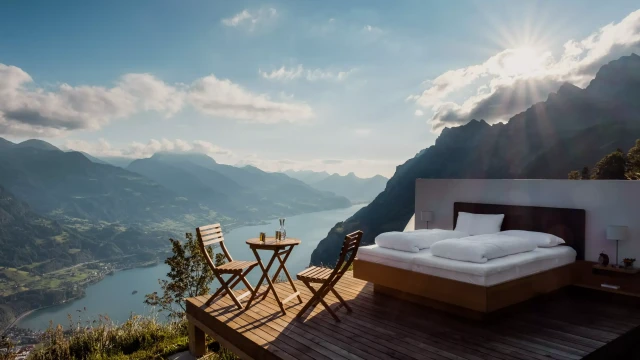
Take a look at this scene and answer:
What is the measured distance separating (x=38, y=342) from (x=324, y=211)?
49.8m

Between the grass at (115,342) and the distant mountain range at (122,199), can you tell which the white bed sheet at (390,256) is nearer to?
the grass at (115,342)

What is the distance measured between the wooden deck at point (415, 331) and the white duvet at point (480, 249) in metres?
0.54

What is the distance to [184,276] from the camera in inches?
266

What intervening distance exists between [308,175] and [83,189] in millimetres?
34346

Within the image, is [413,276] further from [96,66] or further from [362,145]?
[362,145]

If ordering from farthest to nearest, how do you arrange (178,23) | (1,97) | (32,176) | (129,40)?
(32,176) < (1,97) < (129,40) < (178,23)

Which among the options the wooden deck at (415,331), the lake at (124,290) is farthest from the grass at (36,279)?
the wooden deck at (415,331)

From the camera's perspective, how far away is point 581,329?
11.3 feet

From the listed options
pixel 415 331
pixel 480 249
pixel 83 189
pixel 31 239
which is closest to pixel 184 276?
pixel 415 331

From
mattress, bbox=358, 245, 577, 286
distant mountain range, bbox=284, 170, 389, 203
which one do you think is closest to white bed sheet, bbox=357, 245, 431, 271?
mattress, bbox=358, 245, 577, 286

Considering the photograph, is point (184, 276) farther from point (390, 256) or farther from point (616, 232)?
point (616, 232)

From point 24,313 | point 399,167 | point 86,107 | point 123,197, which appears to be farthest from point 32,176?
point 399,167

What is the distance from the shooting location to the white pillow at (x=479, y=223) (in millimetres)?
5653

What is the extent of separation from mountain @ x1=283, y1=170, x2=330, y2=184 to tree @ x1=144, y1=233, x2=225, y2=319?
59364 mm
